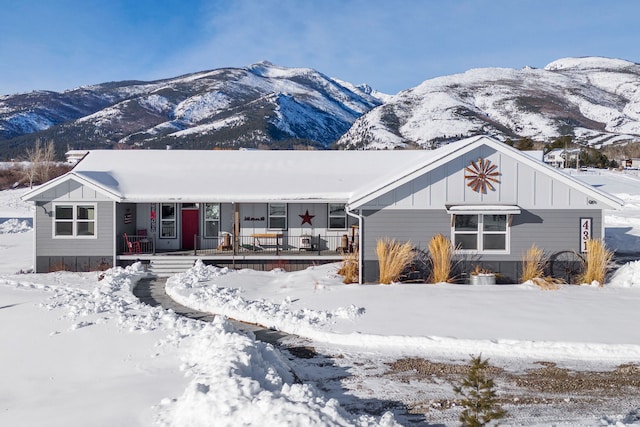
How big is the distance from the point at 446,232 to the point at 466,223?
711mm

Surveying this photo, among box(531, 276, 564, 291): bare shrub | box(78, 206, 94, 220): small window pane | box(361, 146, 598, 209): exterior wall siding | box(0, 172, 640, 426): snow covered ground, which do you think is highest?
box(361, 146, 598, 209): exterior wall siding

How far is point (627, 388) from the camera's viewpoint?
771 cm

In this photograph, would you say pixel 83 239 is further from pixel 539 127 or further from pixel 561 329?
pixel 539 127

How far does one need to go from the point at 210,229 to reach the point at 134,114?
6687 inches

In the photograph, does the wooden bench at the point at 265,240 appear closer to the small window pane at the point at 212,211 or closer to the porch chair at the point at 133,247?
the small window pane at the point at 212,211

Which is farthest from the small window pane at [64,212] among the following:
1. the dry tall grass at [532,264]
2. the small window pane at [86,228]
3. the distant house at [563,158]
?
the distant house at [563,158]

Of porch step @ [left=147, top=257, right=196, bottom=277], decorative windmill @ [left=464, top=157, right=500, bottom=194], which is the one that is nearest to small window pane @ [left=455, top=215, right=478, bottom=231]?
decorative windmill @ [left=464, top=157, right=500, bottom=194]

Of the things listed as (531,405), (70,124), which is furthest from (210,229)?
(70,124)

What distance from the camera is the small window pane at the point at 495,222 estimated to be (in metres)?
15.2

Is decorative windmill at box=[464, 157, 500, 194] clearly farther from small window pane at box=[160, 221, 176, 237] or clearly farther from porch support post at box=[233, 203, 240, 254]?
small window pane at box=[160, 221, 176, 237]

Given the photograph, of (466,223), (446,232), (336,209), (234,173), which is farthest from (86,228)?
(466,223)

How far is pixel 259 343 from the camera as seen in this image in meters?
8.61

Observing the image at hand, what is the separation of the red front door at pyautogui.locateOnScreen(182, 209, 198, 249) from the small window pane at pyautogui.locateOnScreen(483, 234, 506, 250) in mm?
11112

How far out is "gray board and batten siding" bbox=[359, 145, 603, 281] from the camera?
14930 millimetres
